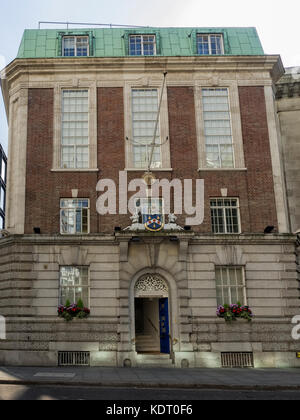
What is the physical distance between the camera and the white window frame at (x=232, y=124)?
79.2 ft

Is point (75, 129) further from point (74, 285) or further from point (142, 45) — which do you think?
point (74, 285)

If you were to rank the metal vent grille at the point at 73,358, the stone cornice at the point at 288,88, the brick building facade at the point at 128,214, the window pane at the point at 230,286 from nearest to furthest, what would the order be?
the metal vent grille at the point at 73,358 → the brick building facade at the point at 128,214 → the window pane at the point at 230,286 → the stone cornice at the point at 288,88

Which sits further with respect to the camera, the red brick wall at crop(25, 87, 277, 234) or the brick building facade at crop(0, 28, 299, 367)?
the red brick wall at crop(25, 87, 277, 234)

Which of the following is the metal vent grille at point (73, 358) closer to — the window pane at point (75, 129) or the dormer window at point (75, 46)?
the window pane at point (75, 129)

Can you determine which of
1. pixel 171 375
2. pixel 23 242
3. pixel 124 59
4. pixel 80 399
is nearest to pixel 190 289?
pixel 171 375

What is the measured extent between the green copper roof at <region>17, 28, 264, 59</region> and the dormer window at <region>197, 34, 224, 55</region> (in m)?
0.26

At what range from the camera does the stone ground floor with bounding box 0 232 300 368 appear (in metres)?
21.2

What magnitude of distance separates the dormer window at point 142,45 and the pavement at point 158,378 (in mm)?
17282

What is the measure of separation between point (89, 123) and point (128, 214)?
18.2 ft

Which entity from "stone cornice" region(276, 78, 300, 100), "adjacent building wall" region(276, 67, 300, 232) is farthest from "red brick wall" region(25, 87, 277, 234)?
"stone cornice" region(276, 78, 300, 100)

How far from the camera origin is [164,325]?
74.2 feet

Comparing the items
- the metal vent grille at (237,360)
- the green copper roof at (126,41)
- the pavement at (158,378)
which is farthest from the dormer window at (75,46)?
the metal vent grille at (237,360)

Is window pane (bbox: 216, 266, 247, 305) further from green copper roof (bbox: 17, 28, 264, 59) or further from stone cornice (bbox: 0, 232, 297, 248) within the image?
green copper roof (bbox: 17, 28, 264, 59)
